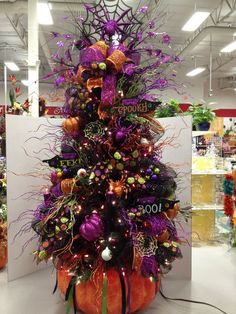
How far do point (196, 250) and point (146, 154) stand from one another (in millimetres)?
1903

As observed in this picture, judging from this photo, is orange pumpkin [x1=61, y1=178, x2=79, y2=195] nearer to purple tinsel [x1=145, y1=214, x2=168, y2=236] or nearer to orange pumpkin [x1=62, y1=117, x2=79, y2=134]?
orange pumpkin [x1=62, y1=117, x2=79, y2=134]

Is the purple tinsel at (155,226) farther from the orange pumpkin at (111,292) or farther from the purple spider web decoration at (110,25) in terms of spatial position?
the purple spider web decoration at (110,25)

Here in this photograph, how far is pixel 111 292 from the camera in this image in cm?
213

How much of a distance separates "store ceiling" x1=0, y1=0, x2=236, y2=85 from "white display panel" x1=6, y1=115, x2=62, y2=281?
1.81m

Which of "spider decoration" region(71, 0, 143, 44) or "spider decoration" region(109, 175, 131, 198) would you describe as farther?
"spider decoration" region(71, 0, 143, 44)

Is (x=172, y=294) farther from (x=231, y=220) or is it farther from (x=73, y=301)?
(x=231, y=220)

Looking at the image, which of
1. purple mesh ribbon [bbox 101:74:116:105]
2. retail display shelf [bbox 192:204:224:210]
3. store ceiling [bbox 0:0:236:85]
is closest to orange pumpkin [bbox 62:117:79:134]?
purple mesh ribbon [bbox 101:74:116:105]

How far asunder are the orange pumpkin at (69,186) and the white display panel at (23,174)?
0.76 meters

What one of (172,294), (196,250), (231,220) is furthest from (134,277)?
(231,220)

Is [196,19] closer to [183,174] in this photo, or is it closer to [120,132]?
[183,174]

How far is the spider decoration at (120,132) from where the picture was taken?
216 centimetres

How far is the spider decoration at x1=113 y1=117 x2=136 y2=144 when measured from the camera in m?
2.16

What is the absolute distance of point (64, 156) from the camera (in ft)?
7.76

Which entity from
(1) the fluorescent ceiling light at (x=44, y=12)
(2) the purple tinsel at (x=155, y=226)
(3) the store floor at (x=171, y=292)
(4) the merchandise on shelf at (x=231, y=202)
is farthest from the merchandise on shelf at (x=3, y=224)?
(1) the fluorescent ceiling light at (x=44, y=12)
